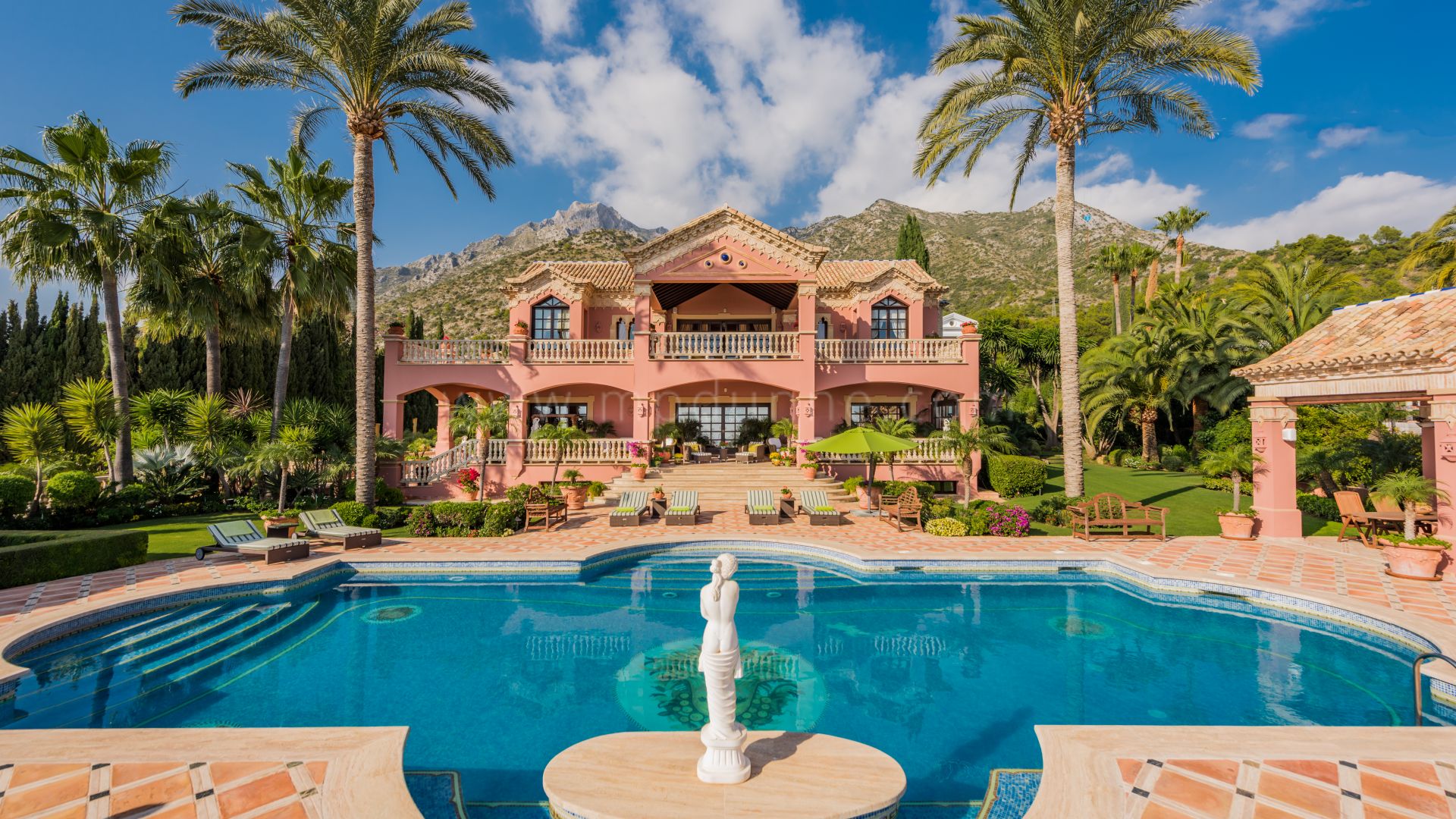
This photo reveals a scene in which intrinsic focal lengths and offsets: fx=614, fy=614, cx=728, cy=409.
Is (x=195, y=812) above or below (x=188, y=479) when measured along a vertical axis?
below

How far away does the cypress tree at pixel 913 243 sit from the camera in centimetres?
3569

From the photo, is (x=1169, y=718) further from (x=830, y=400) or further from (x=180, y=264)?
(x=180, y=264)

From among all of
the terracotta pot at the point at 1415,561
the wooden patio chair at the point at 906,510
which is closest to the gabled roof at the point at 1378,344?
the terracotta pot at the point at 1415,561

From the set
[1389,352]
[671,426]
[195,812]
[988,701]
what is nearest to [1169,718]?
[988,701]

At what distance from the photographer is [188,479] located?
719 inches

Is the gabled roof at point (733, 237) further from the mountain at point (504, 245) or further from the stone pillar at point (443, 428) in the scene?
the mountain at point (504, 245)

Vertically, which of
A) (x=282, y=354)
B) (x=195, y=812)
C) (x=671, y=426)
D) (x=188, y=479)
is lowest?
(x=195, y=812)

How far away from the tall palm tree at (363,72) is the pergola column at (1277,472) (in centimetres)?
2178

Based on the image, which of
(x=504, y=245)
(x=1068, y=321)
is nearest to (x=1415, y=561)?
(x=1068, y=321)

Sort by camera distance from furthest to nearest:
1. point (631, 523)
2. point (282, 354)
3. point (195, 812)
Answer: point (282, 354), point (631, 523), point (195, 812)

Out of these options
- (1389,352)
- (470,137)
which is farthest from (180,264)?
(1389,352)

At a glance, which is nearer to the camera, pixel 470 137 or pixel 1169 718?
pixel 1169 718

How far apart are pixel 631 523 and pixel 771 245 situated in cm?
1182

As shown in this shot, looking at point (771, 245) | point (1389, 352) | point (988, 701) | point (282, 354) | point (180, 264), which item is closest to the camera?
point (988, 701)
